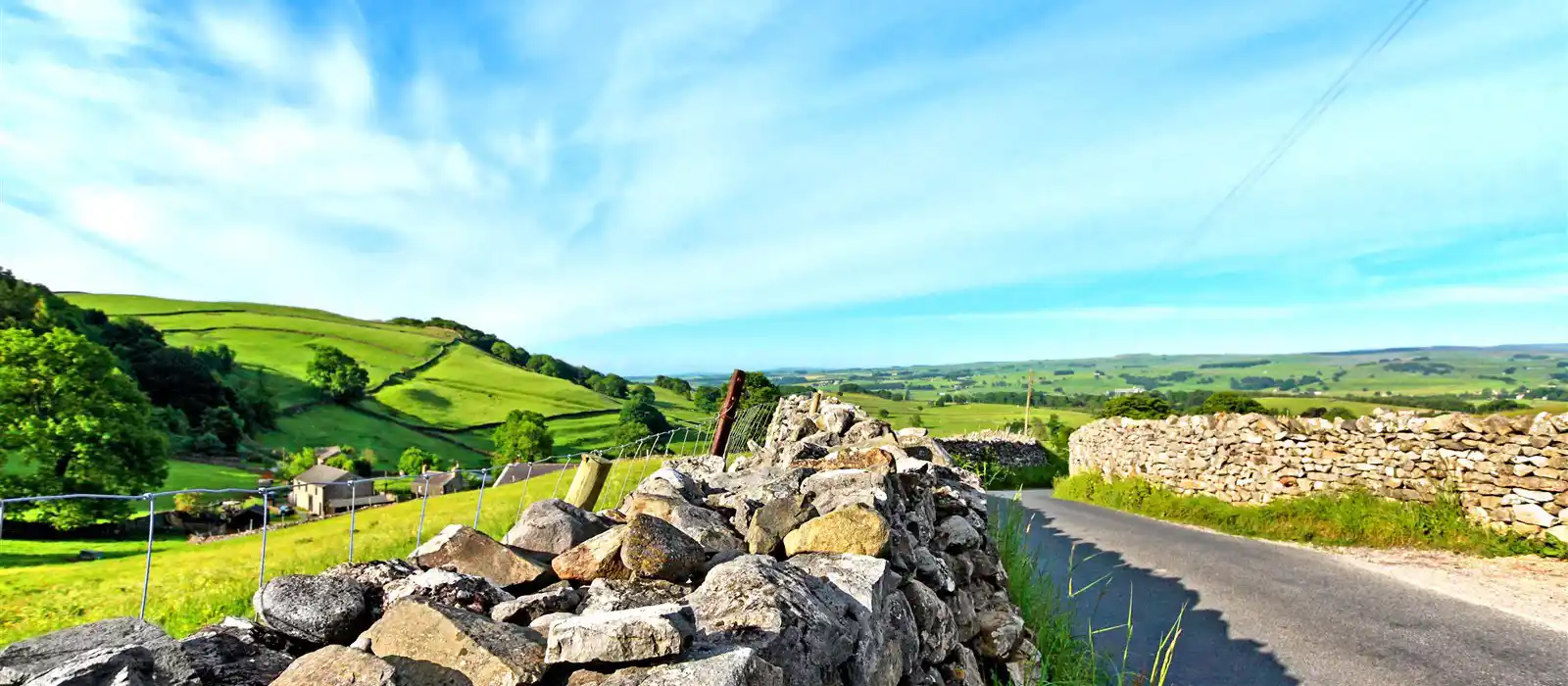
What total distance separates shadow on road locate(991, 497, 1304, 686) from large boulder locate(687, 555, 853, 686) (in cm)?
370

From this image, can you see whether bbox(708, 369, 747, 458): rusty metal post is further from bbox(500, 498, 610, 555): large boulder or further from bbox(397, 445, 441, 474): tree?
bbox(397, 445, 441, 474): tree

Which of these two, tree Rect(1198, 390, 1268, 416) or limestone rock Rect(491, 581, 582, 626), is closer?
limestone rock Rect(491, 581, 582, 626)

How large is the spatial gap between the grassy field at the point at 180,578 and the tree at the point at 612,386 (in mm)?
108743

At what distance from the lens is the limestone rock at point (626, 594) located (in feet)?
9.68

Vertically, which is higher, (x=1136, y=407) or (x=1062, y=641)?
(x=1062, y=641)

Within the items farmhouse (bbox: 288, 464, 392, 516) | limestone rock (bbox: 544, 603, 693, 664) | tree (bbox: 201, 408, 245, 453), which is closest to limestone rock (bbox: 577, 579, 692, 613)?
limestone rock (bbox: 544, 603, 693, 664)

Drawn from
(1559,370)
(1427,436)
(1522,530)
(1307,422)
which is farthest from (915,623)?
(1559,370)

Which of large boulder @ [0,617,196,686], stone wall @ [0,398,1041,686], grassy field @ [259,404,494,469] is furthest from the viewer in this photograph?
grassy field @ [259,404,494,469]

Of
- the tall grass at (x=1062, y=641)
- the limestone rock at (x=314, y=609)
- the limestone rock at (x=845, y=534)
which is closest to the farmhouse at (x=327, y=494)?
the tall grass at (x=1062, y=641)

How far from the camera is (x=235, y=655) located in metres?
2.32

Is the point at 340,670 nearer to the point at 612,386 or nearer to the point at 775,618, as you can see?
the point at 775,618

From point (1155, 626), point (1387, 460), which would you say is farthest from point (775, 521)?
point (1387, 460)

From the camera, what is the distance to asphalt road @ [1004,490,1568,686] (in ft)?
22.3

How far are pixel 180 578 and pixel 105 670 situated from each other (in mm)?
6396
